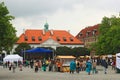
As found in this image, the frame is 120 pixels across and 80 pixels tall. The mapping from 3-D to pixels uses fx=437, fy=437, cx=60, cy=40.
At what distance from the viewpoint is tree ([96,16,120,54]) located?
10062cm

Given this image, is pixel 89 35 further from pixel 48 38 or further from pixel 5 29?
pixel 5 29

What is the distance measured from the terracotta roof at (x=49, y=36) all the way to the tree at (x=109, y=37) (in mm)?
54902

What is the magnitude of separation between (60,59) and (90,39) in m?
128

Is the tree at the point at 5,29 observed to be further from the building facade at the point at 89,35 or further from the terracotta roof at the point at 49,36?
the building facade at the point at 89,35

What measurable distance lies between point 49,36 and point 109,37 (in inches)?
2685

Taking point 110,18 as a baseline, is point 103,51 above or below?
below

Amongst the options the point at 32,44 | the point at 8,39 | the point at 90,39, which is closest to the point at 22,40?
the point at 32,44

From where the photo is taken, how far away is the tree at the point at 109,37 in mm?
100625

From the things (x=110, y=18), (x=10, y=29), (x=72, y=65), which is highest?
(x=110, y=18)

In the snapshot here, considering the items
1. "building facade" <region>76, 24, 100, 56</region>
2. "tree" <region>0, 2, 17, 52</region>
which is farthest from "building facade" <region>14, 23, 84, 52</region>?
"tree" <region>0, 2, 17, 52</region>

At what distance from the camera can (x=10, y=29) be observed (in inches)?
1732

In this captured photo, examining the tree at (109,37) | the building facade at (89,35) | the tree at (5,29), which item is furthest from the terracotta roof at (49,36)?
the tree at (5,29)

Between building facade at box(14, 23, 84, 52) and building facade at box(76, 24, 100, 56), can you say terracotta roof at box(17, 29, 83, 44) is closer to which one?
building facade at box(14, 23, 84, 52)

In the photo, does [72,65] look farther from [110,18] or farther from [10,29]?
[110,18]
